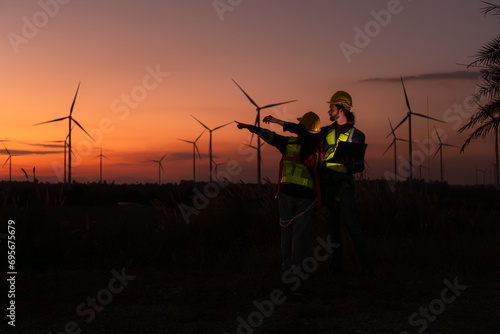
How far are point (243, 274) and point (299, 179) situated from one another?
2155 millimetres

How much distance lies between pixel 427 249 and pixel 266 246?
3334 millimetres

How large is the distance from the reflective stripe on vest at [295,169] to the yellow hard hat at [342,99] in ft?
2.92

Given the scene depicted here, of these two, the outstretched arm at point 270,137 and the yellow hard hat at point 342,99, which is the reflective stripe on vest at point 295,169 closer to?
the outstretched arm at point 270,137

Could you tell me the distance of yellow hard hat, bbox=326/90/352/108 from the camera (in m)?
8.51

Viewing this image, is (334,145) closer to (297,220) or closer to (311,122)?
(311,122)

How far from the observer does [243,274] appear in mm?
9430

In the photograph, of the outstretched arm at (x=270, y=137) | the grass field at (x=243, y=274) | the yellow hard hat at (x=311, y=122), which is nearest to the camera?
the grass field at (x=243, y=274)

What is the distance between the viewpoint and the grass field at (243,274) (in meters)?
6.46

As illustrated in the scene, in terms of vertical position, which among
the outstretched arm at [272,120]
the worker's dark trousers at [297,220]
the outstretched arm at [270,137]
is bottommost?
the worker's dark trousers at [297,220]

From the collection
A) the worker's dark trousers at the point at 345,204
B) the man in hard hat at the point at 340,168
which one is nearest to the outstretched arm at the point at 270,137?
the man in hard hat at the point at 340,168

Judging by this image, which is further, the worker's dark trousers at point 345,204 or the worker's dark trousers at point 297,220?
the worker's dark trousers at point 345,204

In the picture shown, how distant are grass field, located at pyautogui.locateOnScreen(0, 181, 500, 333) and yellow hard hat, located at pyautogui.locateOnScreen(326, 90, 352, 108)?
2653mm

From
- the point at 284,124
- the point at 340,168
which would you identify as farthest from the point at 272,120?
the point at 340,168

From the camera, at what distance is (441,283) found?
8.49m
